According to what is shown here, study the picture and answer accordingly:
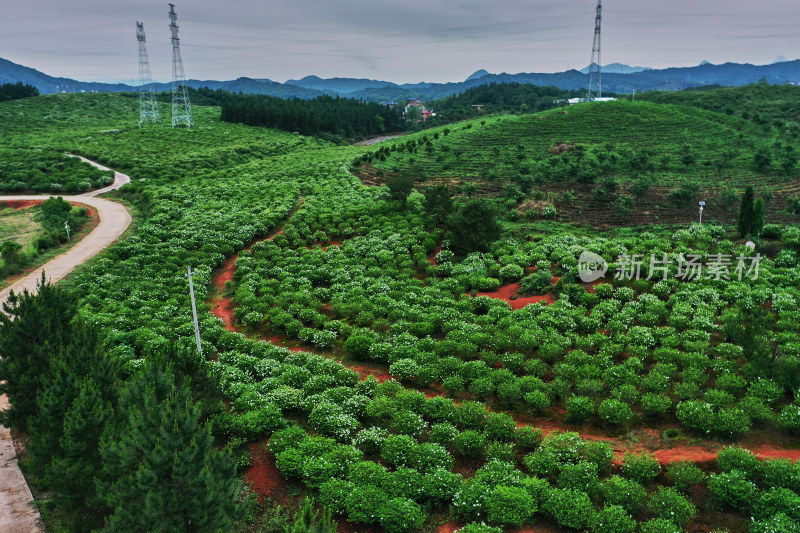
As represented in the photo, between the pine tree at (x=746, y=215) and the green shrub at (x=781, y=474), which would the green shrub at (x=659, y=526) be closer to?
the green shrub at (x=781, y=474)

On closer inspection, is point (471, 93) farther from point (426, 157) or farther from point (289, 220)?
point (289, 220)

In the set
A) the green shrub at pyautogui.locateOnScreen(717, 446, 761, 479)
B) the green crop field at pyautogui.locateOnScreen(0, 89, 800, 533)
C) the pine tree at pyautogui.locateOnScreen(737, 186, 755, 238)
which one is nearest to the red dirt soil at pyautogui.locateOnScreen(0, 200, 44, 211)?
the green crop field at pyautogui.locateOnScreen(0, 89, 800, 533)

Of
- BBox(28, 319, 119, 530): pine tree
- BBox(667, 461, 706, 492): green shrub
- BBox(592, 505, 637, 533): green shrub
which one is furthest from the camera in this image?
BBox(667, 461, 706, 492): green shrub

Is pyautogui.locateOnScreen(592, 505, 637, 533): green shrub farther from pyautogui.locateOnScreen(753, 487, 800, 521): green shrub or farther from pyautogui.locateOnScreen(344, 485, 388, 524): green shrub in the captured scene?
pyautogui.locateOnScreen(344, 485, 388, 524): green shrub

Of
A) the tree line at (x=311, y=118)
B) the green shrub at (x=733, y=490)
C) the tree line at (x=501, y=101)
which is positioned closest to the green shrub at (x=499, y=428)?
the green shrub at (x=733, y=490)

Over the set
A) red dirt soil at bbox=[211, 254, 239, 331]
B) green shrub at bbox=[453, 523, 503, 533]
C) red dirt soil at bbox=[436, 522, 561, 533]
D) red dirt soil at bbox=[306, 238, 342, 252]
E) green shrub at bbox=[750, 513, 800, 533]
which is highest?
A: red dirt soil at bbox=[306, 238, 342, 252]

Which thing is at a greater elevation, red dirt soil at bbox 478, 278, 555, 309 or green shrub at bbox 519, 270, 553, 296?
green shrub at bbox 519, 270, 553, 296
